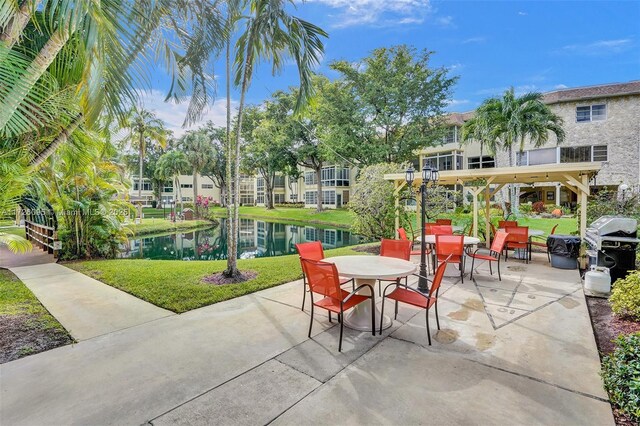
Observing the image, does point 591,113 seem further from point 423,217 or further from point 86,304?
point 86,304

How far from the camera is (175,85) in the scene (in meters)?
6.58

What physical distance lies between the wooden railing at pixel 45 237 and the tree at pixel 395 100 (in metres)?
15.4

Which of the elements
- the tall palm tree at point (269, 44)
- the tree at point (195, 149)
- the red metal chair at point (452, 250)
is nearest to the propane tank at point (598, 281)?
the red metal chair at point (452, 250)

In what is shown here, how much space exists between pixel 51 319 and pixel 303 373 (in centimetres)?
386

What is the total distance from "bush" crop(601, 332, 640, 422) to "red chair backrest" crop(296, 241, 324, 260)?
3559mm

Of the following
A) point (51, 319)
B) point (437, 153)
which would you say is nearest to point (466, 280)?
point (51, 319)

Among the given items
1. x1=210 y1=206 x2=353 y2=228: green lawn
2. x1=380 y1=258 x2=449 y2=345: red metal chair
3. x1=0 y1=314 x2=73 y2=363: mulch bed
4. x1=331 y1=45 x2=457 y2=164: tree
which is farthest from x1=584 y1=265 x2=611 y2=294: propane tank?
x1=210 y1=206 x2=353 y2=228: green lawn

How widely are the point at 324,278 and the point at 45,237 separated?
410 inches

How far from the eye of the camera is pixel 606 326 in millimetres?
3842

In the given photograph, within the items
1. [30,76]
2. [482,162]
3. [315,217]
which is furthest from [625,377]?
[482,162]

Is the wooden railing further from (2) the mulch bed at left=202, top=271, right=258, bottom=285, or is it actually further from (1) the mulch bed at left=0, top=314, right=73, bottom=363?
(2) the mulch bed at left=202, top=271, right=258, bottom=285

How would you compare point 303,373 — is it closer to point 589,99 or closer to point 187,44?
point 187,44

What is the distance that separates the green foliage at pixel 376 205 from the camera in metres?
10.2

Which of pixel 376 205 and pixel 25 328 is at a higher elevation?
pixel 376 205
